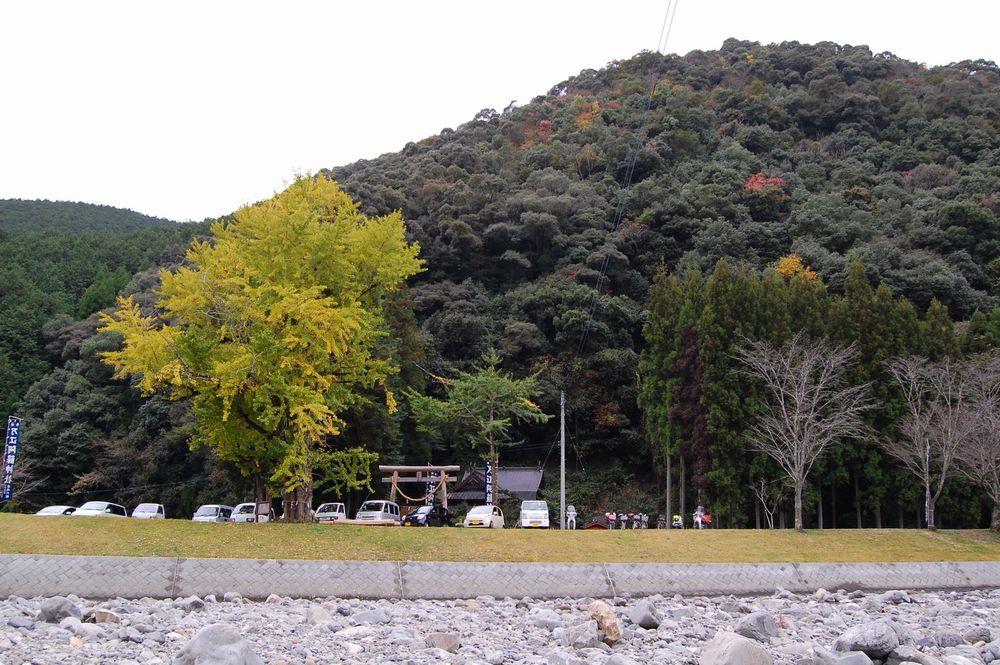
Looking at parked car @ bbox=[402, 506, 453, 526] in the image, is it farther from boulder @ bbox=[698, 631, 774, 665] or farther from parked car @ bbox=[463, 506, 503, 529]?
boulder @ bbox=[698, 631, 774, 665]

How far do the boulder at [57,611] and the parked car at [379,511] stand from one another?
1717cm

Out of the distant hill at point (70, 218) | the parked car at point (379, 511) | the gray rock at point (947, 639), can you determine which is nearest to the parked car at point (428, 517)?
the parked car at point (379, 511)

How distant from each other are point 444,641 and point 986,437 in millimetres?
21773

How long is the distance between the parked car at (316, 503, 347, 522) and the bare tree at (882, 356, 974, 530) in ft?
62.0

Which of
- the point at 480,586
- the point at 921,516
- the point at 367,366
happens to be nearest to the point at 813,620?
the point at 480,586

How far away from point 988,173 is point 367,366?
57.4m

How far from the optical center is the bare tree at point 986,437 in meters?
23.9

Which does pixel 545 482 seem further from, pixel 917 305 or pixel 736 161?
pixel 736 161

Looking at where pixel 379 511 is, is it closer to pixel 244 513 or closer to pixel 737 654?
pixel 244 513

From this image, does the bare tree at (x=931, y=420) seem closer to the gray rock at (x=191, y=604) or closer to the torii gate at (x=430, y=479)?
the torii gate at (x=430, y=479)

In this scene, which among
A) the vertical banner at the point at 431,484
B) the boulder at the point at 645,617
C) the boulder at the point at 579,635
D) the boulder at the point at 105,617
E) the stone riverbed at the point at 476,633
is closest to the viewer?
the stone riverbed at the point at 476,633

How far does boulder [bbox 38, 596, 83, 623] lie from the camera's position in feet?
32.2

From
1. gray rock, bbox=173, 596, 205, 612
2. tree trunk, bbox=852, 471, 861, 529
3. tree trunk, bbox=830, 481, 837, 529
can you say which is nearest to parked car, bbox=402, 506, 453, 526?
gray rock, bbox=173, 596, 205, 612

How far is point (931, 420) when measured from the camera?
26922 millimetres
